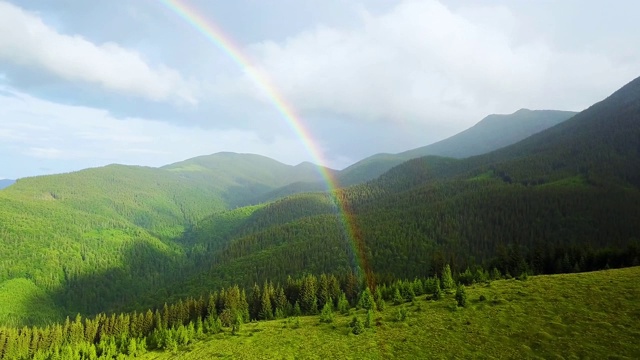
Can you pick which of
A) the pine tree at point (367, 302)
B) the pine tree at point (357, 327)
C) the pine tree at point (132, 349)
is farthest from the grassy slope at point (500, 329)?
the pine tree at point (132, 349)

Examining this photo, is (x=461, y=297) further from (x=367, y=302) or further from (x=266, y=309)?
(x=266, y=309)

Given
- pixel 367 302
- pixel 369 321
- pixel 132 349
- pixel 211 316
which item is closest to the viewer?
pixel 369 321

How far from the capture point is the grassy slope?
59.5 m

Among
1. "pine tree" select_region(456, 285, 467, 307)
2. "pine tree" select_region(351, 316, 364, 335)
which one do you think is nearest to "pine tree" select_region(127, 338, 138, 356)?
"pine tree" select_region(351, 316, 364, 335)

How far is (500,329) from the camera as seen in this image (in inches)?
2699

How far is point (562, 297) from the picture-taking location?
75000 mm

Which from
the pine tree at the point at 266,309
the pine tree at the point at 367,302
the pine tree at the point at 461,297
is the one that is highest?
the pine tree at the point at 461,297

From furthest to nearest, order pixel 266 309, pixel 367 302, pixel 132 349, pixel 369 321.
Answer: pixel 266 309, pixel 132 349, pixel 367 302, pixel 369 321

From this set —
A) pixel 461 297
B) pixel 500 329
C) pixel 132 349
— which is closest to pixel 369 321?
pixel 461 297

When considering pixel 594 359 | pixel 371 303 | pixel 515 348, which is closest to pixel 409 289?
pixel 371 303

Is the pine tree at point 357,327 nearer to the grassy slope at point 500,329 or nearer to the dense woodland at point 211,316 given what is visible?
the grassy slope at point 500,329

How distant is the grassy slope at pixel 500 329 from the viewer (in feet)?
195

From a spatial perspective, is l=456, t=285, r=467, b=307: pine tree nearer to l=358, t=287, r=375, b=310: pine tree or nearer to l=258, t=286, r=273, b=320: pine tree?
Result: l=358, t=287, r=375, b=310: pine tree

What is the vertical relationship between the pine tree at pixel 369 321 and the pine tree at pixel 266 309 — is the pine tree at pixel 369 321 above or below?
above
